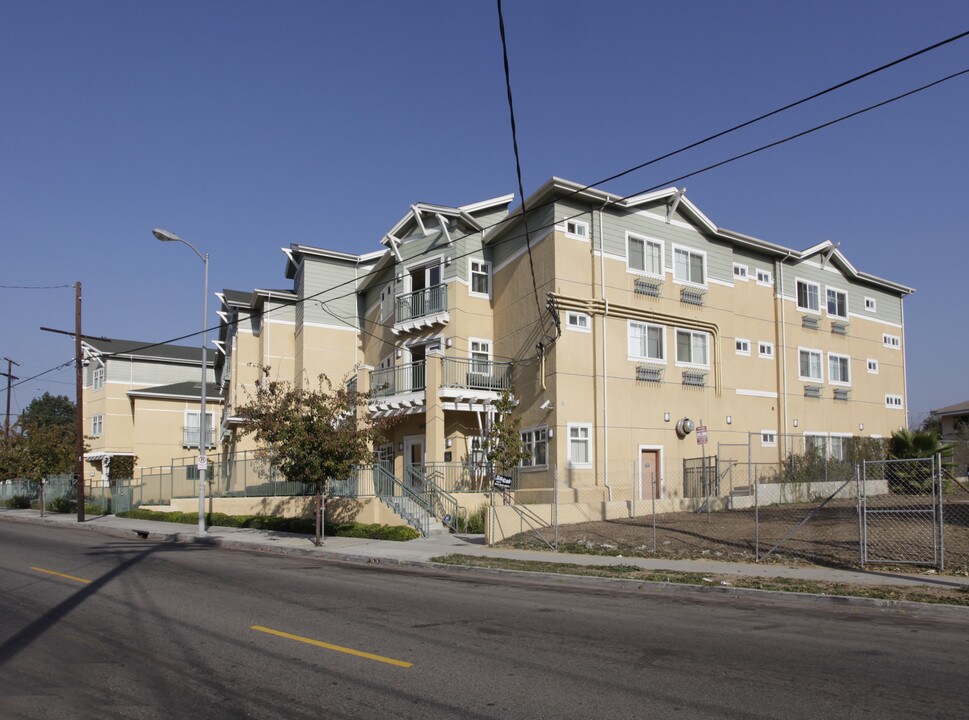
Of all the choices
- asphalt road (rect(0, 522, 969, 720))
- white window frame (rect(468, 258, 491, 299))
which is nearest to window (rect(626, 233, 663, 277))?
white window frame (rect(468, 258, 491, 299))

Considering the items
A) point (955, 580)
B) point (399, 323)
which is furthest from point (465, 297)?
point (955, 580)

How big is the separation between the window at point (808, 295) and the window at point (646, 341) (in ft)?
29.7

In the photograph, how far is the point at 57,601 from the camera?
40.2 ft

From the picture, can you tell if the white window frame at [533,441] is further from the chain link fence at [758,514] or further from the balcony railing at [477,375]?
the balcony railing at [477,375]

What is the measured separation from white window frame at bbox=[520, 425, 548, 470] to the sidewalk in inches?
178

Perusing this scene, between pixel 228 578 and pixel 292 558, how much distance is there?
5582 millimetres

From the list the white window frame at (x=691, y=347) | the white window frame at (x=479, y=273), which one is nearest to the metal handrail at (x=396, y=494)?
the white window frame at (x=479, y=273)

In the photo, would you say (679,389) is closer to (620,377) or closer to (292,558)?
(620,377)

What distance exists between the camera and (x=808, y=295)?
36.5m

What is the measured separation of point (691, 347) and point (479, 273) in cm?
856

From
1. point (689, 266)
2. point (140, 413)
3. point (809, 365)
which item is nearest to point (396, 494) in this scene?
point (689, 266)

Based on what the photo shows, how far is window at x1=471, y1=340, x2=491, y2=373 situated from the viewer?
30703 mm

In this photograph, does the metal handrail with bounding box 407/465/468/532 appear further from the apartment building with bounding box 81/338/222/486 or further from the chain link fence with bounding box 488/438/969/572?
the apartment building with bounding box 81/338/222/486

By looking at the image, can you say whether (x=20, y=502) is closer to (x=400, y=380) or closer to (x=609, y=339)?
(x=400, y=380)
